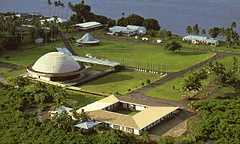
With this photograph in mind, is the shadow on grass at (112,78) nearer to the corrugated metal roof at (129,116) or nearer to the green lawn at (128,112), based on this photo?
the green lawn at (128,112)

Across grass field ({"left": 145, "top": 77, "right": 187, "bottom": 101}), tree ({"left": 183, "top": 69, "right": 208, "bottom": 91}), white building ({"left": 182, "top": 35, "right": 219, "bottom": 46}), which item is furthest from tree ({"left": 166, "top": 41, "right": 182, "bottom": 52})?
tree ({"left": 183, "top": 69, "right": 208, "bottom": 91})

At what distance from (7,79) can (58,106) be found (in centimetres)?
1078

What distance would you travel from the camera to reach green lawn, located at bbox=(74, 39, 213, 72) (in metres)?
48.8

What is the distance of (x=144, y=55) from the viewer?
52.8m

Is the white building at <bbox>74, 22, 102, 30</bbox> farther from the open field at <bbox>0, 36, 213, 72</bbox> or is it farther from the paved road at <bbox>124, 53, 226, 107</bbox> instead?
the paved road at <bbox>124, 53, 226, 107</bbox>

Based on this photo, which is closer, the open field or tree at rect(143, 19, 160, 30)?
the open field

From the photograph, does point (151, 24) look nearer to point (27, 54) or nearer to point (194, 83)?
point (27, 54)

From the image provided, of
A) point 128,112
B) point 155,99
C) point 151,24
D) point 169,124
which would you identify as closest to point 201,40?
point 151,24

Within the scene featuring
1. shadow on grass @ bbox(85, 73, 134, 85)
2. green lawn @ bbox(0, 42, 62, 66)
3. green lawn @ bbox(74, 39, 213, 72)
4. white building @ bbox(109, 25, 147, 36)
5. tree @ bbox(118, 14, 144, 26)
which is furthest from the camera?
tree @ bbox(118, 14, 144, 26)

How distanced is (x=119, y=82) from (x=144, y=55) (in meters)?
→ 10.6

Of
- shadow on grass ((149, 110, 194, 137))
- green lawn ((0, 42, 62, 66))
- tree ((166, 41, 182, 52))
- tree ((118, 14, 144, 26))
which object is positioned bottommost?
shadow on grass ((149, 110, 194, 137))

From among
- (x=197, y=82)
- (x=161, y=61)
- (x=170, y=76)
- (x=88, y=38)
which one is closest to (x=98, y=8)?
(x=88, y=38)

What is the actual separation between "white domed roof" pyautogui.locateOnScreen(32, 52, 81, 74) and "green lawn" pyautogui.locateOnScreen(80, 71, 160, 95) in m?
2.14

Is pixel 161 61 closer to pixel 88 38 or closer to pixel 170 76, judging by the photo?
pixel 170 76
